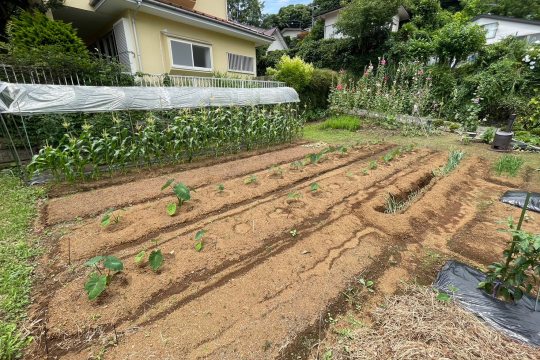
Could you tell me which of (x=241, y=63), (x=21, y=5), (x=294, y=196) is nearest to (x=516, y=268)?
(x=294, y=196)

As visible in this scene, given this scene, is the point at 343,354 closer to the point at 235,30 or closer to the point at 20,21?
the point at 20,21

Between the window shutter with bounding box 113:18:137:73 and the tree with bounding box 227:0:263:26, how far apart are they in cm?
2660

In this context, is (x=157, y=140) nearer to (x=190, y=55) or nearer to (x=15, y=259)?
(x=15, y=259)

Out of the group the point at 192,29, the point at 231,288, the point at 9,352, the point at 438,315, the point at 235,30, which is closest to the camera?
the point at 9,352

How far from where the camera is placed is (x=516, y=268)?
1.43 meters

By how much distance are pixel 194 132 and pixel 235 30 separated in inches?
244

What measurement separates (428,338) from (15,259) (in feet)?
10.0

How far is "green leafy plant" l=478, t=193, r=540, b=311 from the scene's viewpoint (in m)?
1.33

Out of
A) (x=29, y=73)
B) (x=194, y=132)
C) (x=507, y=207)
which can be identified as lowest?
(x=507, y=207)

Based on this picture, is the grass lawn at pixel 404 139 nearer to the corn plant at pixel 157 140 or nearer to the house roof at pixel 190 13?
the corn plant at pixel 157 140

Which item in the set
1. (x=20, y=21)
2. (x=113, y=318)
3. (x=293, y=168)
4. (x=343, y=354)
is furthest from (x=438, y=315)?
(x=20, y=21)

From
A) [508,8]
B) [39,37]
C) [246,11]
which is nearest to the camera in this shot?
[39,37]

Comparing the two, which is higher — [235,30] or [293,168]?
[235,30]

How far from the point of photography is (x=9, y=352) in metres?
1.24
